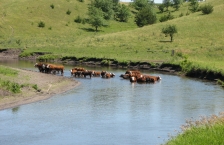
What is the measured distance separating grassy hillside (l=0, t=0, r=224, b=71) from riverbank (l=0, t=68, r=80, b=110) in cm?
1552

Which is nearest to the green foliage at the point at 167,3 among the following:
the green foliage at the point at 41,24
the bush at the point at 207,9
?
the bush at the point at 207,9

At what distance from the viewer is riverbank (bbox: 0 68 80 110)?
97.3ft

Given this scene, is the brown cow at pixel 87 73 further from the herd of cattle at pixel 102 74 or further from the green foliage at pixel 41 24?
the green foliage at pixel 41 24

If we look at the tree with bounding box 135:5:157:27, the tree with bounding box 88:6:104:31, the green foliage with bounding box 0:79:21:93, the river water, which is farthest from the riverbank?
the tree with bounding box 135:5:157:27

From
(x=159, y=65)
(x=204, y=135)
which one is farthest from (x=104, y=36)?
(x=204, y=135)

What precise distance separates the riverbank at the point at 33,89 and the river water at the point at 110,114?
74cm

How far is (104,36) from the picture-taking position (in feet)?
252

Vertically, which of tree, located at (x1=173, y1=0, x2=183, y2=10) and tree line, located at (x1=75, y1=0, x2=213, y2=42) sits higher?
tree, located at (x1=173, y1=0, x2=183, y2=10)

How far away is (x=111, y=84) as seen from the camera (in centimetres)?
4047

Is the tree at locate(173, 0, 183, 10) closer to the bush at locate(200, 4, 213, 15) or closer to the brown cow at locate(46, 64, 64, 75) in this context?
the bush at locate(200, 4, 213, 15)

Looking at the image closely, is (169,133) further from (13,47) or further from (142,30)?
(142,30)

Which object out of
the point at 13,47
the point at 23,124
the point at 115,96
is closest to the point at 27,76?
the point at 115,96

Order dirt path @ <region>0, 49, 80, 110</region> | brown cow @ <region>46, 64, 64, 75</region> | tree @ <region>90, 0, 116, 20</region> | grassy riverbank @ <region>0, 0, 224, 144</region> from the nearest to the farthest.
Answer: dirt path @ <region>0, 49, 80, 110</region>, brown cow @ <region>46, 64, 64, 75</region>, grassy riverbank @ <region>0, 0, 224, 144</region>, tree @ <region>90, 0, 116, 20</region>

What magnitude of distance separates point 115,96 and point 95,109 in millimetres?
5457
